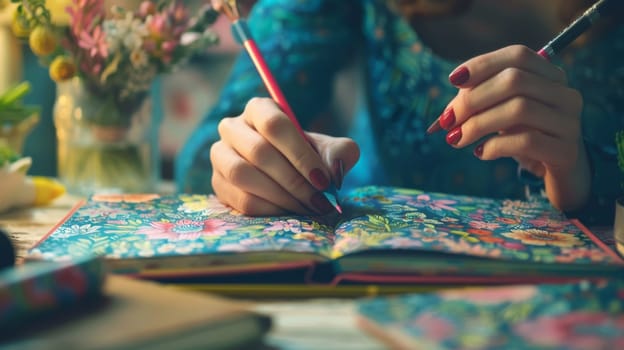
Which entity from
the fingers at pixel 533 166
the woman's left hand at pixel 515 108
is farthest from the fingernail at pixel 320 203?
the fingers at pixel 533 166

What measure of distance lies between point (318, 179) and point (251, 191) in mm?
66

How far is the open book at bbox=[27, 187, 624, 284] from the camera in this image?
480 millimetres

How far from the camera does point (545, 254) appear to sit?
1.65 feet

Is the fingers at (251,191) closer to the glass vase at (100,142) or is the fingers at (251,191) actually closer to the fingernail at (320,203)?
the fingernail at (320,203)

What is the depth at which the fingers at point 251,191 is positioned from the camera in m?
0.64

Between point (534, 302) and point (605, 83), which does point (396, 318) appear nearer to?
point (534, 302)

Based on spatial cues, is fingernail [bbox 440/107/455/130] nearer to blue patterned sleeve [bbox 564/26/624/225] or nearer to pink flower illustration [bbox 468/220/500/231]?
pink flower illustration [bbox 468/220/500/231]

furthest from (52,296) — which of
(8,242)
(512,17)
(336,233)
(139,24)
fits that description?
(512,17)

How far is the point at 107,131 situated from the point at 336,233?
49cm

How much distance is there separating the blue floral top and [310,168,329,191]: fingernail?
0.33 metres

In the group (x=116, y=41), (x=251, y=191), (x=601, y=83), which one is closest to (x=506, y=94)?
(x=251, y=191)

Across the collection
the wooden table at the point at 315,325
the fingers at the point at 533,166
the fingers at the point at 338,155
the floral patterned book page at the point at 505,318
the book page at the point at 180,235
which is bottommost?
the wooden table at the point at 315,325

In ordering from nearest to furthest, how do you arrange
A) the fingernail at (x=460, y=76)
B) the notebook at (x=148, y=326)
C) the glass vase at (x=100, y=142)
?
the notebook at (x=148, y=326) < the fingernail at (x=460, y=76) < the glass vase at (x=100, y=142)

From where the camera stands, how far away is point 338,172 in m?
0.67
